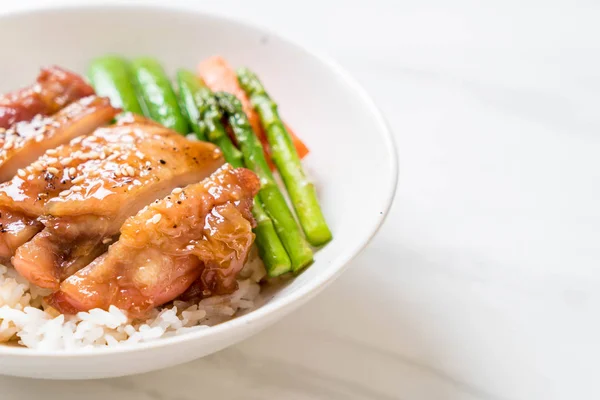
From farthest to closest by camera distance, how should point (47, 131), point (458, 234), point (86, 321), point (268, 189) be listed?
point (458, 234) < point (268, 189) < point (47, 131) < point (86, 321)

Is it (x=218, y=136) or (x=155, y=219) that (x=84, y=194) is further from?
(x=218, y=136)

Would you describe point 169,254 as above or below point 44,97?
below

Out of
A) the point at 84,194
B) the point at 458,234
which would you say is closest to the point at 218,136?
the point at 84,194

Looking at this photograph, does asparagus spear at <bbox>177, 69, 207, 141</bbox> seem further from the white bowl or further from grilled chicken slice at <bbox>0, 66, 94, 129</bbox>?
grilled chicken slice at <bbox>0, 66, 94, 129</bbox>

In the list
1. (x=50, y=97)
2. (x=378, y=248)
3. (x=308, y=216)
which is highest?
(x=50, y=97)

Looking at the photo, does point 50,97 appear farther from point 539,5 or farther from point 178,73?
point 539,5

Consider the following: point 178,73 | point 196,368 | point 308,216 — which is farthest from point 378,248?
point 178,73

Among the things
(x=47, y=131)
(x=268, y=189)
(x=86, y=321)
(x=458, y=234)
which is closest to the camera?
(x=86, y=321)
